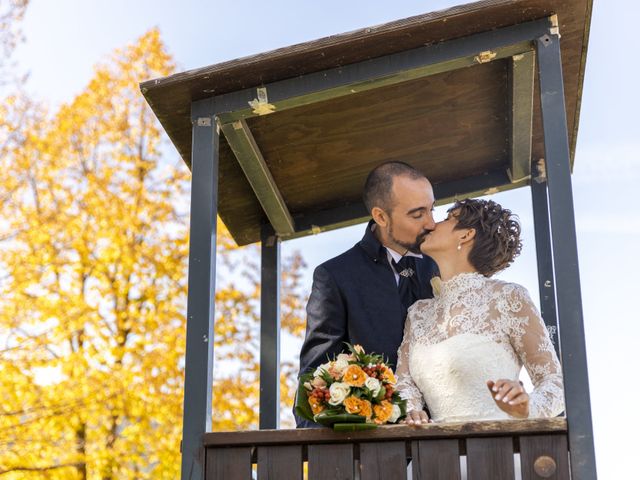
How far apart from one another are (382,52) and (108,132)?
30.8 feet

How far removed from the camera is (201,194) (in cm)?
425

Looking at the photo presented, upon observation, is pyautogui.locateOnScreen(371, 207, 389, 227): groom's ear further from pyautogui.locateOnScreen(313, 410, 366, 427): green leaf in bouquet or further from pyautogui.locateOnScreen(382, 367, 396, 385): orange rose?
pyautogui.locateOnScreen(313, 410, 366, 427): green leaf in bouquet

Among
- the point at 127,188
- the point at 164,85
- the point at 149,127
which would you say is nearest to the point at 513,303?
the point at 164,85

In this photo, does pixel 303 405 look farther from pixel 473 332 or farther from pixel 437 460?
pixel 473 332

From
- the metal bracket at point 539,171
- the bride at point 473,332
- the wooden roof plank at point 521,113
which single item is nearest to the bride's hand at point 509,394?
the bride at point 473,332

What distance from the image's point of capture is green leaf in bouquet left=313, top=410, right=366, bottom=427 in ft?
11.6

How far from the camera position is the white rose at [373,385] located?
360 centimetres

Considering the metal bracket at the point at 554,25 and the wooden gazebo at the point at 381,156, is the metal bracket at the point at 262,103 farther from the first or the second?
the metal bracket at the point at 554,25

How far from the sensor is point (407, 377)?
4.51 m

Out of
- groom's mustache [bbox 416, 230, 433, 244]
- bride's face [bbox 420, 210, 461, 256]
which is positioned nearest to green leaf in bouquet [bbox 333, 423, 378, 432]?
bride's face [bbox 420, 210, 461, 256]

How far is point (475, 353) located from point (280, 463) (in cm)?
118

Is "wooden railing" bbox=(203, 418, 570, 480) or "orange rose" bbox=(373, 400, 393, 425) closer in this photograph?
"wooden railing" bbox=(203, 418, 570, 480)

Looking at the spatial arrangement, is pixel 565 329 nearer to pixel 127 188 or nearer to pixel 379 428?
pixel 379 428

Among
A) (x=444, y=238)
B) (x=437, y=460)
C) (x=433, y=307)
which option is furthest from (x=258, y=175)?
(x=437, y=460)
